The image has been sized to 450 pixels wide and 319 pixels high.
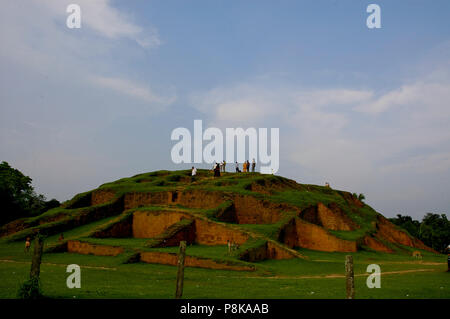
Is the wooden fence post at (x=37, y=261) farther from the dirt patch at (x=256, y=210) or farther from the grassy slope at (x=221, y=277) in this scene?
the dirt patch at (x=256, y=210)

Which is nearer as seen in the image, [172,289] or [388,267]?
[172,289]

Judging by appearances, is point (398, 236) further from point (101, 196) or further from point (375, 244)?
point (101, 196)

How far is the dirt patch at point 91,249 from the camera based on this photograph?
17.5 m

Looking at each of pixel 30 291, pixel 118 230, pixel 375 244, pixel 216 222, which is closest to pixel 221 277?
pixel 30 291

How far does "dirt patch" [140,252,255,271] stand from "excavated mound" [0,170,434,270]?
0.04 m

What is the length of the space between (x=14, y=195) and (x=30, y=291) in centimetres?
3362

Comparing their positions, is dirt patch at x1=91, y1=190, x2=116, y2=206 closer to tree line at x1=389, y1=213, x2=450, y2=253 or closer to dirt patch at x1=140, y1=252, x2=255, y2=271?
dirt patch at x1=140, y1=252, x2=255, y2=271

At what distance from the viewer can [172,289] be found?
1000 centimetres

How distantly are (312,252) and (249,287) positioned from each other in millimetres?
11362

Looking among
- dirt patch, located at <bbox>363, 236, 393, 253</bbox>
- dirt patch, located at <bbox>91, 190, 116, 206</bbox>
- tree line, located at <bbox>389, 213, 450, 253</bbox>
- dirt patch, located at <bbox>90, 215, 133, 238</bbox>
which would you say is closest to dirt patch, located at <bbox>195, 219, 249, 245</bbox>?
dirt patch, located at <bbox>90, 215, 133, 238</bbox>

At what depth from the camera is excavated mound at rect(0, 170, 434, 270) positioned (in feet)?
59.2

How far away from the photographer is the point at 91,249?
18203 mm
